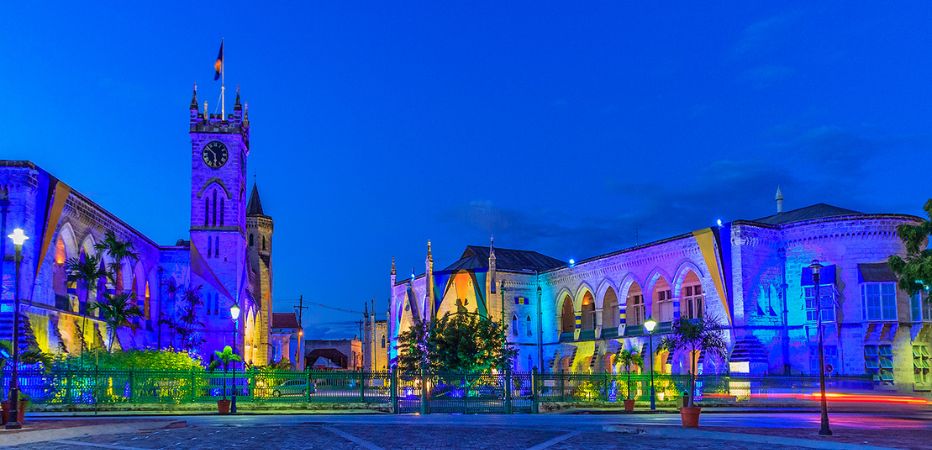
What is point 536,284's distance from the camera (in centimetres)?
7419

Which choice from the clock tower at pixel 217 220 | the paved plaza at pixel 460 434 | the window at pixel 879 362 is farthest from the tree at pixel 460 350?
the clock tower at pixel 217 220

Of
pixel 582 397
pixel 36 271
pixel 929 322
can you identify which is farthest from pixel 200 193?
pixel 929 322

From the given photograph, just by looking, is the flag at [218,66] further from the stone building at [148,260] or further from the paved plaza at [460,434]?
the paved plaza at [460,434]

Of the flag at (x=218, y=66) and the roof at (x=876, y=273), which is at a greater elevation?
the flag at (x=218, y=66)

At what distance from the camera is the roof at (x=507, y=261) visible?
7612 centimetres

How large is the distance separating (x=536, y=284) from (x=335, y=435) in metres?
54.2

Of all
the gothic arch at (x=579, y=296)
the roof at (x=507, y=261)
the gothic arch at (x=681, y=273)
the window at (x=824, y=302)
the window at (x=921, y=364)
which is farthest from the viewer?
the roof at (x=507, y=261)

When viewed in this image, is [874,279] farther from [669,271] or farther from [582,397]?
[582,397]

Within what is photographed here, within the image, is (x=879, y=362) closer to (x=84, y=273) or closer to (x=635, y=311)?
(x=635, y=311)

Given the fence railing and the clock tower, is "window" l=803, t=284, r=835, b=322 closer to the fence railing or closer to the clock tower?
the fence railing

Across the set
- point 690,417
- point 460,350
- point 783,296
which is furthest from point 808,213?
point 690,417

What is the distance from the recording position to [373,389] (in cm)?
3634

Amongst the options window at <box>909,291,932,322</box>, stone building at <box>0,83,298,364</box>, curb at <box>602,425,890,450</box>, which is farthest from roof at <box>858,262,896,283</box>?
stone building at <box>0,83,298,364</box>

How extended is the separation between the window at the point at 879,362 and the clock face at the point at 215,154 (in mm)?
44724
